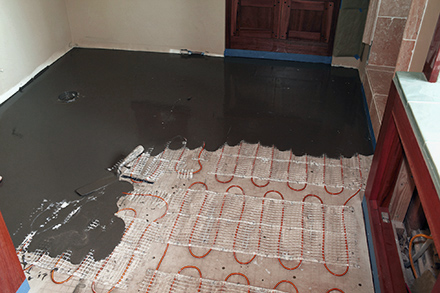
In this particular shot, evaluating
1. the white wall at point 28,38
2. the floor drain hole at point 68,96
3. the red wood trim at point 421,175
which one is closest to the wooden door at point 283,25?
the floor drain hole at point 68,96

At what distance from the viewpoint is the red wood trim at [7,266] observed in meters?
2.13

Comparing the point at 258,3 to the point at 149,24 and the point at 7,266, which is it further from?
the point at 7,266

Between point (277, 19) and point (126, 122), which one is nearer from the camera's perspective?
point (126, 122)

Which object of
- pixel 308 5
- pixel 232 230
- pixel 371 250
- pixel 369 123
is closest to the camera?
pixel 371 250

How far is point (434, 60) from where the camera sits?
7.24 feet

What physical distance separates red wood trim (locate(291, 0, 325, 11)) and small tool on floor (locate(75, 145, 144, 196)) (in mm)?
2929

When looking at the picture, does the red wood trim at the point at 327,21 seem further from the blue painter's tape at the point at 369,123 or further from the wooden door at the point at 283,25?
the blue painter's tape at the point at 369,123

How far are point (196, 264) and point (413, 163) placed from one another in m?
1.47

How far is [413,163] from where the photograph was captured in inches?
74.2

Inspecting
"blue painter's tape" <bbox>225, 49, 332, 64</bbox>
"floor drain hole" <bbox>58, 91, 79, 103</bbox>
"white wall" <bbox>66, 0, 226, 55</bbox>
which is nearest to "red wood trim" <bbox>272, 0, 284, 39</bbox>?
"blue painter's tape" <bbox>225, 49, 332, 64</bbox>

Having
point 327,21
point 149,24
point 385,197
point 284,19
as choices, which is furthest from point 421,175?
point 149,24

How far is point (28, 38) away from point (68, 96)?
40.0 inches

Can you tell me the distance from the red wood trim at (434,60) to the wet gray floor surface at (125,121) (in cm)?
133

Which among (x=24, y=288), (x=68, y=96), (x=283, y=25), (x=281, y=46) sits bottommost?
(x=24, y=288)
